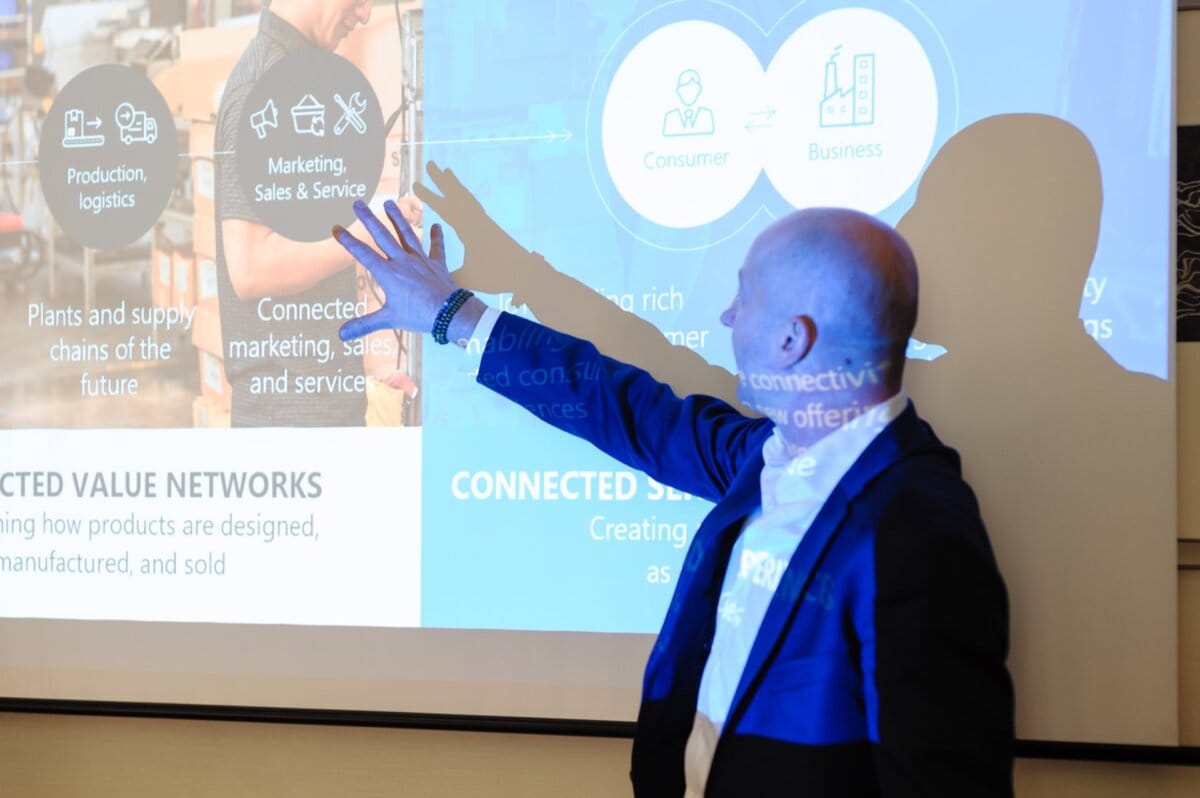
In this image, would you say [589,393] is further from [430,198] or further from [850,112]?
[850,112]

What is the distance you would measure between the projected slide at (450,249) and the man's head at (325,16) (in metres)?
0.01

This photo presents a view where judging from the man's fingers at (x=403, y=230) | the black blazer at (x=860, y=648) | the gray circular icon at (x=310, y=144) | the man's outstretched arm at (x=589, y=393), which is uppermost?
the gray circular icon at (x=310, y=144)

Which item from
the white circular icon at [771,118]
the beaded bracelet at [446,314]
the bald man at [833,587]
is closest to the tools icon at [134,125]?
the beaded bracelet at [446,314]

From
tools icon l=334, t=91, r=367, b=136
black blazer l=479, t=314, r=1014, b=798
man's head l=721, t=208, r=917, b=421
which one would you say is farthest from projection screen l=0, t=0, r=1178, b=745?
man's head l=721, t=208, r=917, b=421

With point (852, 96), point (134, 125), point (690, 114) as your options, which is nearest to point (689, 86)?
point (690, 114)

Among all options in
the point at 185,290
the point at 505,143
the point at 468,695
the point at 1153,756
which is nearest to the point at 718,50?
the point at 505,143

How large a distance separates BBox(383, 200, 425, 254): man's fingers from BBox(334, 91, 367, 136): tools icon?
0.21m

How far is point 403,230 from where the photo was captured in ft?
6.17

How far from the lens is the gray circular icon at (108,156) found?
2092 millimetres

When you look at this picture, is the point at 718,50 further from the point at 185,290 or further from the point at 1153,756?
the point at 1153,756

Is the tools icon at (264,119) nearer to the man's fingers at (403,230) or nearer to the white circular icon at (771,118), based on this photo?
the man's fingers at (403,230)

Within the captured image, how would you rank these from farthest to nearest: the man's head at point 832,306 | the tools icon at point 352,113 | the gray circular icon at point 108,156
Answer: the gray circular icon at point 108,156 → the tools icon at point 352,113 → the man's head at point 832,306

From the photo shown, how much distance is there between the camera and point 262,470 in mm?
2012

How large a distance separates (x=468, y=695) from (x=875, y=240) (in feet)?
3.87
